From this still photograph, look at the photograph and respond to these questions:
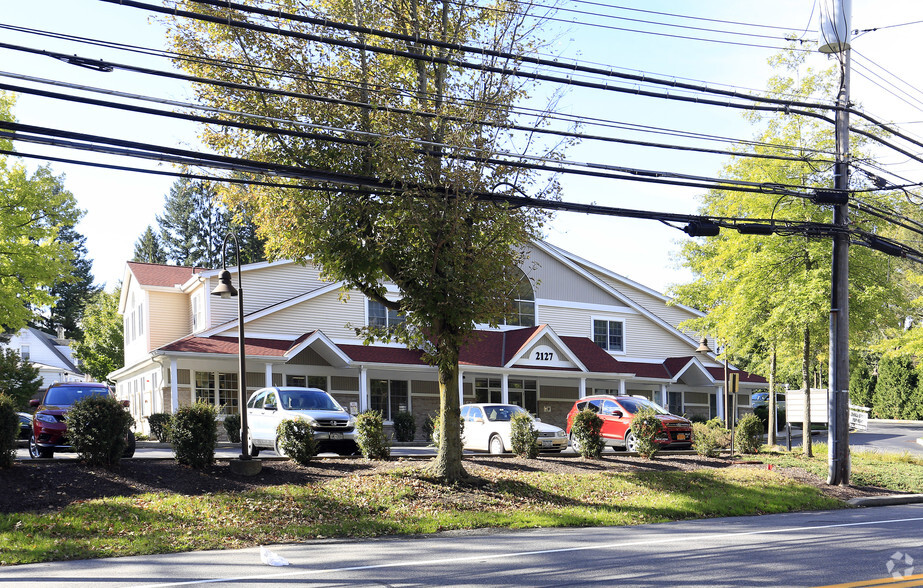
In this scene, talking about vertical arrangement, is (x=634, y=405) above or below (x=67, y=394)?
below

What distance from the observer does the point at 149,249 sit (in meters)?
75.2

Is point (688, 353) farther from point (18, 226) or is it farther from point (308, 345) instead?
point (18, 226)

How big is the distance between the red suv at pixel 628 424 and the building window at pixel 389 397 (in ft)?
35.4

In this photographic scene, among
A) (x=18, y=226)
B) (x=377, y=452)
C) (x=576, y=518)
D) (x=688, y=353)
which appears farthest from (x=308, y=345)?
(x=688, y=353)

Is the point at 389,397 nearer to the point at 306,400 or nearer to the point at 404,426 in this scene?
the point at 404,426

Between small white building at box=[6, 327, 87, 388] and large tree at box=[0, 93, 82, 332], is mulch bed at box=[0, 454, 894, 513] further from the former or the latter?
small white building at box=[6, 327, 87, 388]

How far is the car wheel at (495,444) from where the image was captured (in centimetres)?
2270

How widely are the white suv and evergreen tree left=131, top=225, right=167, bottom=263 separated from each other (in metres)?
59.2

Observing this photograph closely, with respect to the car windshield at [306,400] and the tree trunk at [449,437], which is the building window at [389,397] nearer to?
the car windshield at [306,400]

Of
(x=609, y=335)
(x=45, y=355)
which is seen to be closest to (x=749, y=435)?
(x=609, y=335)

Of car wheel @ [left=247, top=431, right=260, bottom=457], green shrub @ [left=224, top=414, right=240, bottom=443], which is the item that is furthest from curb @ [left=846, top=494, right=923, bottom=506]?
green shrub @ [left=224, top=414, right=240, bottom=443]

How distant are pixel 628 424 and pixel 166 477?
46.2 ft

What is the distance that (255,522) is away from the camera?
1262cm

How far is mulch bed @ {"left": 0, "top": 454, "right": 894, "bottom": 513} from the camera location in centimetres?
1322
